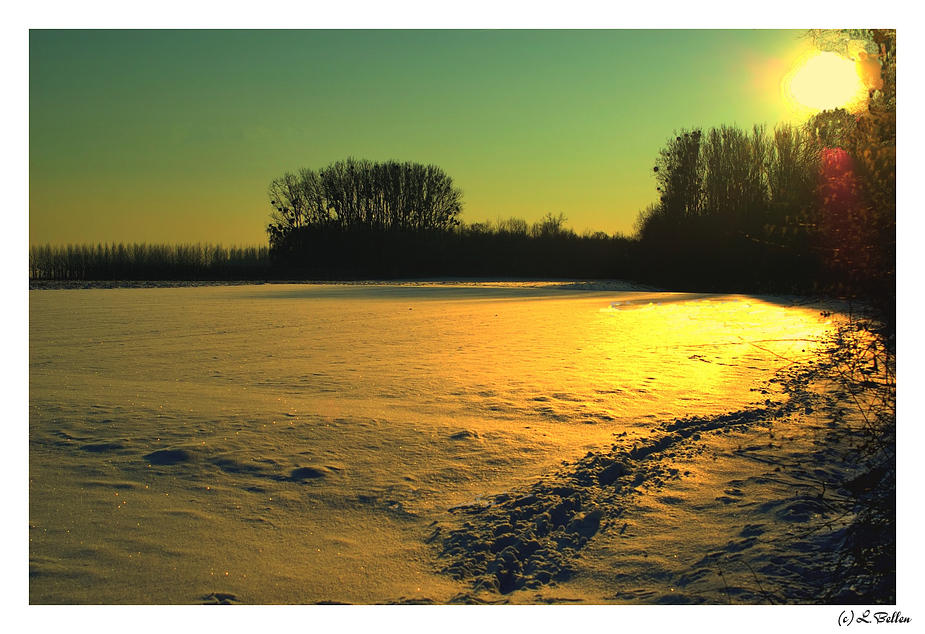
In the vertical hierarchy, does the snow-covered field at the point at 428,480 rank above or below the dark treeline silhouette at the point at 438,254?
below

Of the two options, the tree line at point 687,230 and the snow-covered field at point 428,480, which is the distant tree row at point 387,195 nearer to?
the tree line at point 687,230

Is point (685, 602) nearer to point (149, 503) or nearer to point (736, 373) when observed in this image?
point (149, 503)

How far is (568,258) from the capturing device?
49.3 metres

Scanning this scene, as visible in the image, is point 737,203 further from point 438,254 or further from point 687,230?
point 438,254

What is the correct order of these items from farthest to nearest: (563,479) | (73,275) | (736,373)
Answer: (73,275) < (736,373) < (563,479)

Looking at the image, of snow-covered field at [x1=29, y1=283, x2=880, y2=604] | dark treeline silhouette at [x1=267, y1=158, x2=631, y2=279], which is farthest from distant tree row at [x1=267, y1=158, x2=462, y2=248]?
snow-covered field at [x1=29, y1=283, x2=880, y2=604]

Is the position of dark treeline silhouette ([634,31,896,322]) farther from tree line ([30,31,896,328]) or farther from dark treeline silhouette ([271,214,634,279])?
dark treeline silhouette ([271,214,634,279])

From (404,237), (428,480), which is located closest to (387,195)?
(404,237)

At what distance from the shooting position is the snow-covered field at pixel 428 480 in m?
2.57

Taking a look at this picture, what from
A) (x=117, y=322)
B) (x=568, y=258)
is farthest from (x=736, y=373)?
(x=568, y=258)

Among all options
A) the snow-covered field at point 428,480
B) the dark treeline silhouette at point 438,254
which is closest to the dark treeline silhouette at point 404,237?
the dark treeline silhouette at point 438,254

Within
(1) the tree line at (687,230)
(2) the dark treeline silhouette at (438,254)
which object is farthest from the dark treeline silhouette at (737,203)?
(2) the dark treeline silhouette at (438,254)

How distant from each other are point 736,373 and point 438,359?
10.8 feet

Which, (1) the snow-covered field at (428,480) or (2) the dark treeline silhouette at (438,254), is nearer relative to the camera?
(1) the snow-covered field at (428,480)
